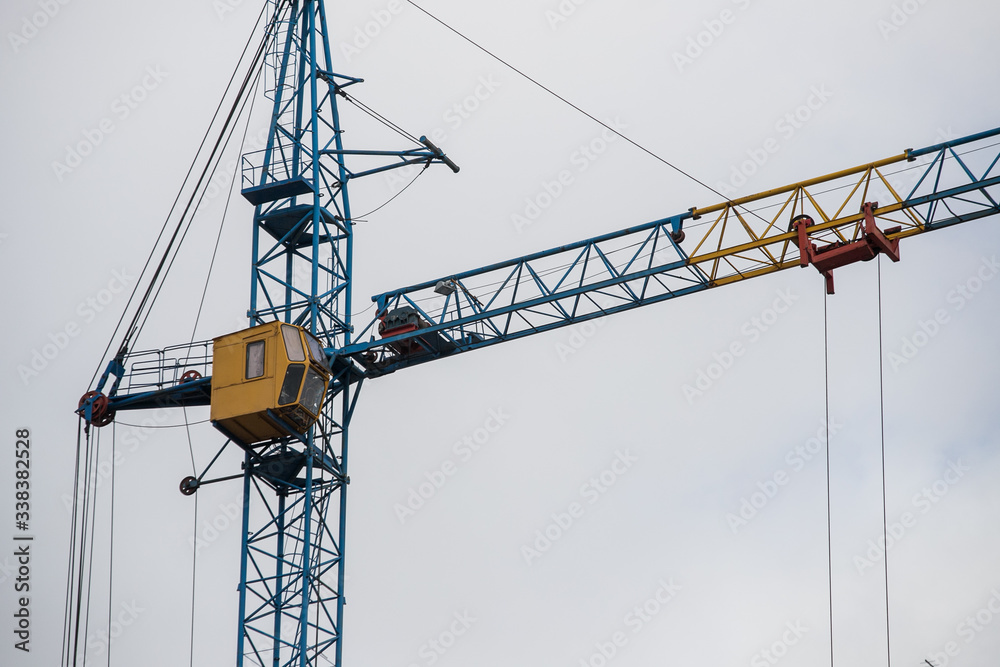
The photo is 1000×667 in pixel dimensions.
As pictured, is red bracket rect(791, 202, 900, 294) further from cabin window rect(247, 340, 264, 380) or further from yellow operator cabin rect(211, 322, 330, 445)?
cabin window rect(247, 340, 264, 380)

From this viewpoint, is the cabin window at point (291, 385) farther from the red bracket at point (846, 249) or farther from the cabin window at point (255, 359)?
the red bracket at point (846, 249)

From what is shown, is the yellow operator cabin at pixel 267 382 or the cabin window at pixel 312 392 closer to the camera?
the yellow operator cabin at pixel 267 382

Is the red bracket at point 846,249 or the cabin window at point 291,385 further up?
the red bracket at point 846,249

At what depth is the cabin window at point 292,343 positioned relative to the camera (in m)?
55.2

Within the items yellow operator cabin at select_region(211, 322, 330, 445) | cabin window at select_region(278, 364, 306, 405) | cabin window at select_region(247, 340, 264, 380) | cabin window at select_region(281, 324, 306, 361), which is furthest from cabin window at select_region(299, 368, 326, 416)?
cabin window at select_region(247, 340, 264, 380)

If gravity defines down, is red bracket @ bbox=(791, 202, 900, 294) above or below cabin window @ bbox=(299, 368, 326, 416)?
above

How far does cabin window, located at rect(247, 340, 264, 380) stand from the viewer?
55.3 metres

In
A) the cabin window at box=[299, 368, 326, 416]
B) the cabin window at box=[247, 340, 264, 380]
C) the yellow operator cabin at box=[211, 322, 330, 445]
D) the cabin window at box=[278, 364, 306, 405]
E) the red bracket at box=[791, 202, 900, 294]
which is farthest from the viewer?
the cabin window at box=[247, 340, 264, 380]

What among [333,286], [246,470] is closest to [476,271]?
[333,286]

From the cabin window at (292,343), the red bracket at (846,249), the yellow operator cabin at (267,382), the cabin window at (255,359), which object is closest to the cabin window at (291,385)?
the yellow operator cabin at (267,382)

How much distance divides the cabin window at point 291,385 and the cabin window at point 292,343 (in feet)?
1.26

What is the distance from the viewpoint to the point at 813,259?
52.2 metres

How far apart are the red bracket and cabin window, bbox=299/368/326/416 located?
1572 centimetres

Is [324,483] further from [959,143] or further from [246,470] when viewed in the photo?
[959,143]
